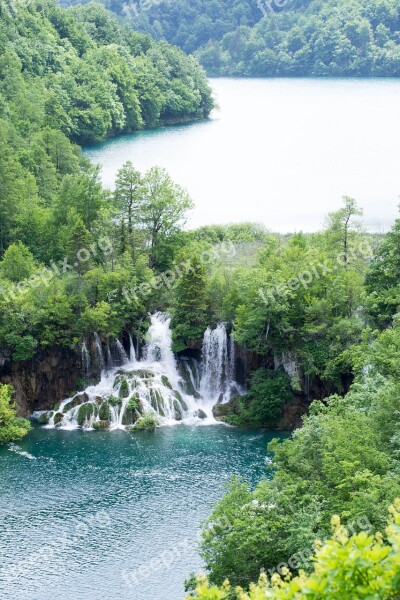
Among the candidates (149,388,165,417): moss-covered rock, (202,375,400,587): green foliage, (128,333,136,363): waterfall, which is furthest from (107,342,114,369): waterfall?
(202,375,400,587): green foliage

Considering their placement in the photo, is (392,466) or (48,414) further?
(48,414)

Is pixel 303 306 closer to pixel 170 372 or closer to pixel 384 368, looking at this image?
pixel 170 372

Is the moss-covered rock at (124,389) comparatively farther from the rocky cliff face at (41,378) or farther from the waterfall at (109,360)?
the rocky cliff face at (41,378)

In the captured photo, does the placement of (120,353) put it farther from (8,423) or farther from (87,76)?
(87,76)

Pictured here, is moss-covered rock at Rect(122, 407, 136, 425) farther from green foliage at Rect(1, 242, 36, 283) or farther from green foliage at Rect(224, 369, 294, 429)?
green foliage at Rect(1, 242, 36, 283)

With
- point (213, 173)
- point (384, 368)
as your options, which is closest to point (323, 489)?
point (384, 368)

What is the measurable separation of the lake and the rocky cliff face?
85.2 feet

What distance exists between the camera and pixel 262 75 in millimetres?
198500

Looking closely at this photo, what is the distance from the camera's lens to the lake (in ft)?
312

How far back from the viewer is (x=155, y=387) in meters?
62.1

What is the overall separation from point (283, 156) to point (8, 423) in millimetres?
67123

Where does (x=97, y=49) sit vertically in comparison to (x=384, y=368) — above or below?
above

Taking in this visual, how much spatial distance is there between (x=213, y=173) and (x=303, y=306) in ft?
167

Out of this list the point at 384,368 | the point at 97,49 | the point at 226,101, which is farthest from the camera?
the point at 226,101
